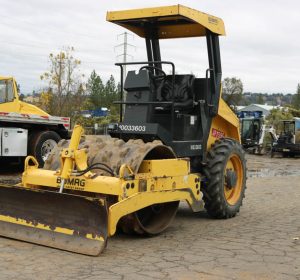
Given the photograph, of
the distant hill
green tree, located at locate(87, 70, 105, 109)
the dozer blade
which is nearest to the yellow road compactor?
the dozer blade

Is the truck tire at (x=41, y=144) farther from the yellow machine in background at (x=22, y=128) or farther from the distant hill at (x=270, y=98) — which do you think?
the distant hill at (x=270, y=98)

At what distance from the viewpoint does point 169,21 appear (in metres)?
8.02

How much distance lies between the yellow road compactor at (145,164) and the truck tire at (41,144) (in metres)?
7.15

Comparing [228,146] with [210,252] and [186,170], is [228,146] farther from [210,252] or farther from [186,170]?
[210,252]

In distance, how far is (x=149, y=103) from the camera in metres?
7.32

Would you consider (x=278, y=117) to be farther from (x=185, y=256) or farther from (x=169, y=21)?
(x=185, y=256)

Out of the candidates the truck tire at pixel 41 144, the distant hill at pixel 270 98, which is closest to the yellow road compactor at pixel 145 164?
the truck tire at pixel 41 144

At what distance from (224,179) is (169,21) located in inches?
102

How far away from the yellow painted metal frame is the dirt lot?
1.50ft

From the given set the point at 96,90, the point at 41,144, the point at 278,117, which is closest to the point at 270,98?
the point at 96,90

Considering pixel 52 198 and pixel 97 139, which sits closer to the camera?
pixel 52 198

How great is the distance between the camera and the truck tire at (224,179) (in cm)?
773

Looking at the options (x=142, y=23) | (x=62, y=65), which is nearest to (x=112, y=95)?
(x=62, y=65)

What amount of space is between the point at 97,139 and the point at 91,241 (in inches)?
69.1
